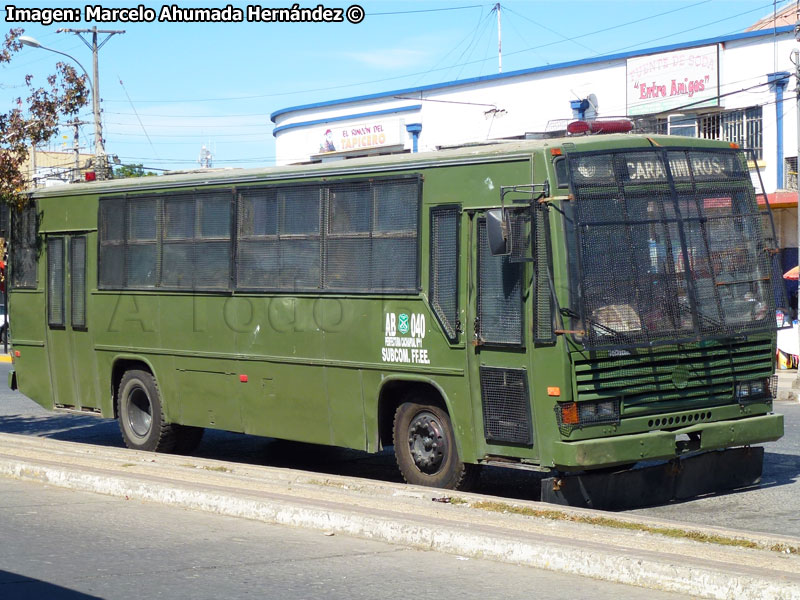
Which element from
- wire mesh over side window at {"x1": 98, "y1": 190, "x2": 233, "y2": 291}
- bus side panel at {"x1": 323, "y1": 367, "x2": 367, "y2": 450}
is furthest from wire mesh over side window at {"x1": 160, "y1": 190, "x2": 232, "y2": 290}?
bus side panel at {"x1": 323, "y1": 367, "x2": 367, "y2": 450}

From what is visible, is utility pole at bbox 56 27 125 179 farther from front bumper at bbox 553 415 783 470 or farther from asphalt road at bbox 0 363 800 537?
front bumper at bbox 553 415 783 470

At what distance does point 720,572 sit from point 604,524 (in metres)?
1.67

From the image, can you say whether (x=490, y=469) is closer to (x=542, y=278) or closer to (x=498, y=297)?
(x=498, y=297)

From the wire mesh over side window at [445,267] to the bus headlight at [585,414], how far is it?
4.47 ft

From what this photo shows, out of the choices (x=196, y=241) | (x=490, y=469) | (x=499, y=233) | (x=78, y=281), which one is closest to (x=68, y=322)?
(x=78, y=281)

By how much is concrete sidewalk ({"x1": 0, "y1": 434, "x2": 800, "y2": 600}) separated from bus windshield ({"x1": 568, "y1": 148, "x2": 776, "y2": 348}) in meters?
1.80

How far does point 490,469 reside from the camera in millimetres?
12688

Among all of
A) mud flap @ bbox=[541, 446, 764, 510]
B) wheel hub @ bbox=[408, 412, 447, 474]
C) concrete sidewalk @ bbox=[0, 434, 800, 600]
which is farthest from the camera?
wheel hub @ bbox=[408, 412, 447, 474]

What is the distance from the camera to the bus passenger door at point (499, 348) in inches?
380

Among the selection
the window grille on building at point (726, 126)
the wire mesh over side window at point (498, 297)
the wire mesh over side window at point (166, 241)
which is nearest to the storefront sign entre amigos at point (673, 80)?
the window grille on building at point (726, 126)

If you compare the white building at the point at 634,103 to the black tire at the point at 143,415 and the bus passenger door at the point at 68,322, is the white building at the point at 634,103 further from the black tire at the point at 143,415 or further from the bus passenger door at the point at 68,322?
the black tire at the point at 143,415

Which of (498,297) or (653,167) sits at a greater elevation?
(653,167)

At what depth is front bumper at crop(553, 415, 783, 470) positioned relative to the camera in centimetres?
921

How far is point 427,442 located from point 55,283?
260 inches
